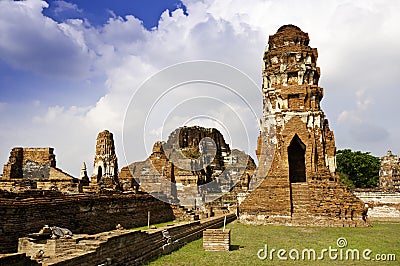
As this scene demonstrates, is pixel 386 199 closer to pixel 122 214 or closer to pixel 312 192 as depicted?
pixel 312 192

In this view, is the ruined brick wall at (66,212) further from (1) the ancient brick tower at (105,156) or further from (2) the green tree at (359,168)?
(2) the green tree at (359,168)

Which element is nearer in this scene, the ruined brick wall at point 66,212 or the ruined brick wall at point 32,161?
the ruined brick wall at point 66,212

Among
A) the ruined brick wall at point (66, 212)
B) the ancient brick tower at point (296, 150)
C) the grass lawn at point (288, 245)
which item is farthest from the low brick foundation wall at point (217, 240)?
the ancient brick tower at point (296, 150)

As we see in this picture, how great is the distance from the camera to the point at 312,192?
17.7m

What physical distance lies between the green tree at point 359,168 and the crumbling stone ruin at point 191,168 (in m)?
11.8

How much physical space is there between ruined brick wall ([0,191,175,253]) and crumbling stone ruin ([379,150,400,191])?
16.5 metres

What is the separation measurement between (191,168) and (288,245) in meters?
25.2

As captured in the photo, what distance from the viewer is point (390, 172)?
87.6 feet

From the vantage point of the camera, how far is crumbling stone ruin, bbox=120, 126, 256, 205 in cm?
2616

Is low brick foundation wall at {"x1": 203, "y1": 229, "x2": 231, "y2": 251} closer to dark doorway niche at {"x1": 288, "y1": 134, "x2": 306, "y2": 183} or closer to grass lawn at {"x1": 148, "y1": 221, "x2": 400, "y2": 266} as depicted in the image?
grass lawn at {"x1": 148, "y1": 221, "x2": 400, "y2": 266}

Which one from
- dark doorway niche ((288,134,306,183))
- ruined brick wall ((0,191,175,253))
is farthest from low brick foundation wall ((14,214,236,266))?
dark doorway niche ((288,134,306,183))

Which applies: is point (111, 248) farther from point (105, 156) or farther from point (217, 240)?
point (105, 156)

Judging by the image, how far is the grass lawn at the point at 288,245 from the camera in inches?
349

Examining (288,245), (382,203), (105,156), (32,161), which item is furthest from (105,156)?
(288,245)
